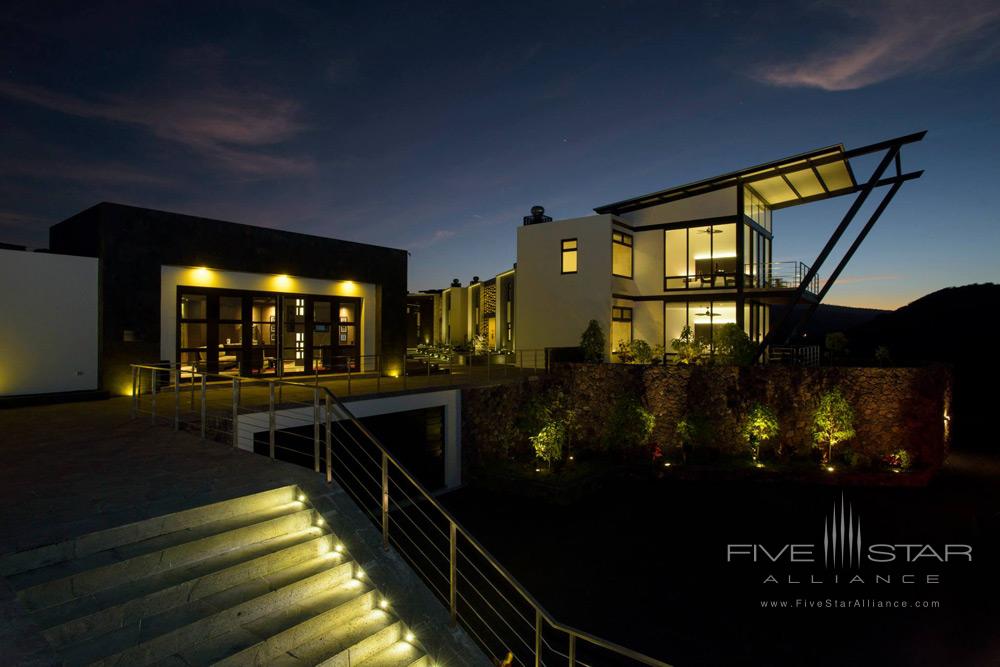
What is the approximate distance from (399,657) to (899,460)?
615 inches

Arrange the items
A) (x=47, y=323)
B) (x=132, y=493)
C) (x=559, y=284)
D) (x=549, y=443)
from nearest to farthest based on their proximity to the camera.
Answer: (x=132, y=493) < (x=47, y=323) < (x=549, y=443) < (x=559, y=284)

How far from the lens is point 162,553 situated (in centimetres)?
400

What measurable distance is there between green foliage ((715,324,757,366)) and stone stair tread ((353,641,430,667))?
583 inches

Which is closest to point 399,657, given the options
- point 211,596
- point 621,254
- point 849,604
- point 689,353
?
point 211,596

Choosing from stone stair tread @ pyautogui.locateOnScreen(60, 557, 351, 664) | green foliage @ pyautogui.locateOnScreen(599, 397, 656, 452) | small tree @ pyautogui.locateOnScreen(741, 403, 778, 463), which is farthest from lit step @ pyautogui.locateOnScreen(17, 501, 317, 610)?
small tree @ pyautogui.locateOnScreen(741, 403, 778, 463)

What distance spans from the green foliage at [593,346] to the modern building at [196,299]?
258 inches

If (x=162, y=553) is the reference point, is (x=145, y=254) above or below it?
above

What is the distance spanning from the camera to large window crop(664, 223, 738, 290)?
20.6 metres

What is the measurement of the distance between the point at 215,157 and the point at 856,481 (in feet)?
76.5

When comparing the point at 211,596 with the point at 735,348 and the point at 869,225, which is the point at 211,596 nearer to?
the point at 735,348

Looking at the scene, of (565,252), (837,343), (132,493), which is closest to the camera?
(132,493)

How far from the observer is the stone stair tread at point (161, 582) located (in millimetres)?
A: 3371

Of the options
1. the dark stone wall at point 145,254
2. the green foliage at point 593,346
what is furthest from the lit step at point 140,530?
the green foliage at point 593,346

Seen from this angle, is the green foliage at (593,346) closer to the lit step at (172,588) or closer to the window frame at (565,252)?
the window frame at (565,252)
